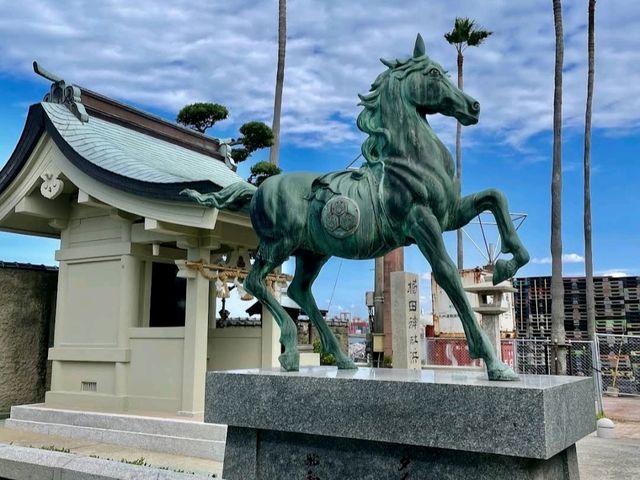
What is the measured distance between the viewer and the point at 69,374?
9695mm

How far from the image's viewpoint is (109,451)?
764 cm

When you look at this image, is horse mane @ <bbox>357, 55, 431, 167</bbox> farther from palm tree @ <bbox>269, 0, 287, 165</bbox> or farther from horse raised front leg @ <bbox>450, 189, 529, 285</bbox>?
palm tree @ <bbox>269, 0, 287, 165</bbox>

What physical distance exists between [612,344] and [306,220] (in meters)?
15.6

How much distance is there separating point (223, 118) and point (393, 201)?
15312 mm

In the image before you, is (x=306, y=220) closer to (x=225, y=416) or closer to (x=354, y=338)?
(x=225, y=416)

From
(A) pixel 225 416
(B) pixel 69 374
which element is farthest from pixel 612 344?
(A) pixel 225 416

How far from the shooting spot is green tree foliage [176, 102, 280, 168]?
16.3 m

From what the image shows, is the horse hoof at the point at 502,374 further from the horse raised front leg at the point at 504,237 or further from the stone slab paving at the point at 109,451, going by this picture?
the stone slab paving at the point at 109,451

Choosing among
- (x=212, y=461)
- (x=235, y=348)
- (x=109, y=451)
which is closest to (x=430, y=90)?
(x=212, y=461)

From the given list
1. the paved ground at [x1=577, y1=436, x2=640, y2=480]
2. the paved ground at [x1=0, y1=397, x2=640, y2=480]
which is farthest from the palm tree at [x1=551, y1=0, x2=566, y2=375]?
the paved ground at [x1=577, y1=436, x2=640, y2=480]

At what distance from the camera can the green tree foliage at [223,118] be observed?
53.4ft

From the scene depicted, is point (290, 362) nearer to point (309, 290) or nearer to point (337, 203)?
point (309, 290)

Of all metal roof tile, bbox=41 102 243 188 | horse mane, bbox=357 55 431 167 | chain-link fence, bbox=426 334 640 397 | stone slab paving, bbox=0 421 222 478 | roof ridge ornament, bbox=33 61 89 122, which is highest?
roof ridge ornament, bbox=33 61 89 122

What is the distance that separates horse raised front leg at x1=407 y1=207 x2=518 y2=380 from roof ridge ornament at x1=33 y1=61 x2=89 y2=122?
26.4ft
